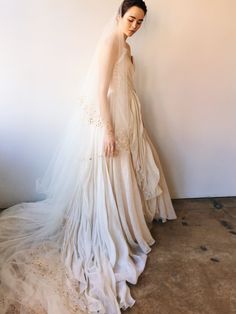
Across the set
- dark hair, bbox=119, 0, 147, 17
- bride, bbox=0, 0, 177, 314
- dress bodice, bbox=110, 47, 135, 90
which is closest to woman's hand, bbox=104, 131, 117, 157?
bride, bbox=0, 0, 177, 314

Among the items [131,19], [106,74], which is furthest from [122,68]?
[131,19]

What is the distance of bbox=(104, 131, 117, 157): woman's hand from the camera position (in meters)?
1.62

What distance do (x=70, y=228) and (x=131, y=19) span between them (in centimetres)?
128

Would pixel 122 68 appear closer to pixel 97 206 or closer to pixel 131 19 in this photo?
pixel 131 19

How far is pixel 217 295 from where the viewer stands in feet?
4.72

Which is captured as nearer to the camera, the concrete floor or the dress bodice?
the concrete floor

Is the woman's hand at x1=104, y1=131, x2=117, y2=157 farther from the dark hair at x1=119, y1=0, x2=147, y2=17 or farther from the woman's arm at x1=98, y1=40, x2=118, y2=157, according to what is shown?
the dark hair at x1=119, y1=0, x2=147, y2=17

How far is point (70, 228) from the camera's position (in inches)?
68.7

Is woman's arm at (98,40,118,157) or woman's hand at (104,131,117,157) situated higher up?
woman's arm at (98,40,118,157)

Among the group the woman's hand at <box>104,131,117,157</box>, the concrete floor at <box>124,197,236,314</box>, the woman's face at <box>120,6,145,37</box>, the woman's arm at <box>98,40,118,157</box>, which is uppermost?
the woman's face at <box>120,6,145,37</box>

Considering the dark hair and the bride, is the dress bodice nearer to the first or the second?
the bride

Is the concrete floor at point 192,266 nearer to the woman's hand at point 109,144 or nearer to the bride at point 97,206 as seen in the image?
the bride at point 97,206

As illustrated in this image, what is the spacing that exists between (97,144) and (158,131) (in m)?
0.69

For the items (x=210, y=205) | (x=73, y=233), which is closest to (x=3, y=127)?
(x=73, y=233)
